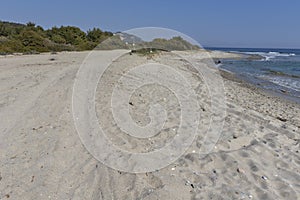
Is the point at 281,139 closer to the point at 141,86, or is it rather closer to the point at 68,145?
the point at 68,145

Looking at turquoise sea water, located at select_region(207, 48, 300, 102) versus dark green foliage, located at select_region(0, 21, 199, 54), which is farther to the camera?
dark green foliage, located at select_region(0, 21, 199, 54)

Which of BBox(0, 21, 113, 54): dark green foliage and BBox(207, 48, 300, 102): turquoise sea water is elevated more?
BBox(0, 21, 113, 54): dark green foliage

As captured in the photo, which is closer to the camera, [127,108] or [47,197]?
[47,197]

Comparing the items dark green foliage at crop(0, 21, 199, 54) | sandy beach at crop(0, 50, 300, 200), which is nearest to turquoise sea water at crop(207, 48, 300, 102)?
sandy beach at crop(0, 50, 300, 200)

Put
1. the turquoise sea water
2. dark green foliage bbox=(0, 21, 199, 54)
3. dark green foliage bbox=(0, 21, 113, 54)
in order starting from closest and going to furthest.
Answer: the turquoise sea water < dark green foliage bbox=(0, 21, 199, 54) < dark green foliage bbox=(0, 21, 113, 54)

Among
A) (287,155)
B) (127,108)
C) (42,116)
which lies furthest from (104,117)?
(287,155)

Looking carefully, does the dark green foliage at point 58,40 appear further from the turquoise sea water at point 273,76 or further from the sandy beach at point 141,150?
the sandy beach at point 141,150

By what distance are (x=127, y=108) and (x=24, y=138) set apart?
99.5 inches

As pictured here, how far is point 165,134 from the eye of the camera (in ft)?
17.0

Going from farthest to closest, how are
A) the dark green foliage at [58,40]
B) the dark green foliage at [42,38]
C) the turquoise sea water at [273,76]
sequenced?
the dark green foliage at [42,38] → the dark green foliage at [58,40] → the turquoise sea water at [273,76]

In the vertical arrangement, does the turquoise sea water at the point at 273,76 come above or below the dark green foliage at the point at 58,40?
below

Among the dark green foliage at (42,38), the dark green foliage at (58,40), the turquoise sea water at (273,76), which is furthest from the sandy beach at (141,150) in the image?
the dark green foliage at (42,38)

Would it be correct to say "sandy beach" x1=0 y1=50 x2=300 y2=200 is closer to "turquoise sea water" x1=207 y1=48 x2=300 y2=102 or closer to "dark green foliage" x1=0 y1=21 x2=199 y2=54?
"turquoise sea water" x1=207 y1=48 x2=300 y2=102

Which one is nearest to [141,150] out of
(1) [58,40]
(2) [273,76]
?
(2) [273,76]
